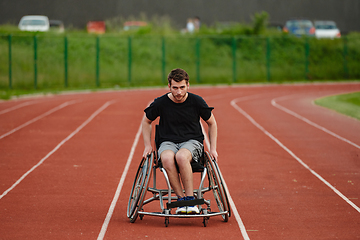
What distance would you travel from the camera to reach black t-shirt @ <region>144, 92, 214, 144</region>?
17.9 feet

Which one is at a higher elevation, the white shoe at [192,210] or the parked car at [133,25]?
the parked car at [133,25]

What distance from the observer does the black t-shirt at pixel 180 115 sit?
215 inches

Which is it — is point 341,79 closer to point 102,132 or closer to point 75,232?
point 102,132

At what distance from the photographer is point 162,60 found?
25703 mm

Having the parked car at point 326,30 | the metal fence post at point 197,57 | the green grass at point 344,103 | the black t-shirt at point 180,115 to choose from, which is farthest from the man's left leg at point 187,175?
the parked car at point 326,30

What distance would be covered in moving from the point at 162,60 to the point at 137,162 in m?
17.4

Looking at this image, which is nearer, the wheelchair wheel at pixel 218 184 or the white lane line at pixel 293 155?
the wheelchair wheel at pixel 218 184

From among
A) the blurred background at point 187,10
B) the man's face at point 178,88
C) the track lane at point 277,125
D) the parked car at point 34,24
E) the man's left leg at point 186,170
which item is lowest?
the track lane at point 277,125

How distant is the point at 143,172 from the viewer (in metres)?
5.28

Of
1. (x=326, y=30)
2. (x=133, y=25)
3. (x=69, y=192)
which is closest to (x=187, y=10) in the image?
(x=133, y=25)

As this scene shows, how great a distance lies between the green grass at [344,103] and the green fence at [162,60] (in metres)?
7.96

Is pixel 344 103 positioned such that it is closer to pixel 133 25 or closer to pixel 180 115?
pixel 180 115

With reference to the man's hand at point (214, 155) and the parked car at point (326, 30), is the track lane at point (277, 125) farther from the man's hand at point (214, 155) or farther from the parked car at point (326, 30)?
the parked car at point (326, 30)

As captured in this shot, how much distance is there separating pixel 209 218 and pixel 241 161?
3259 mm
